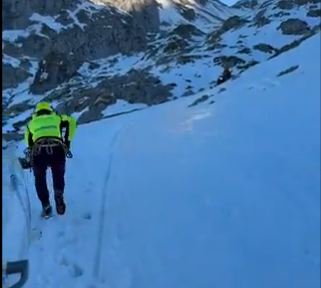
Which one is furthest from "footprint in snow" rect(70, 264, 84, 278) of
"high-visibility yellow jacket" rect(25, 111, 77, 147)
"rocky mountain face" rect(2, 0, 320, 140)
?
"rocky mountain face" rect(2, 0, 320, 140)

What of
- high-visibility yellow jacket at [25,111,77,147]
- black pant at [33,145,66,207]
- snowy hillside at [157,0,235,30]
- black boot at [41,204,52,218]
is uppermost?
high-visibility yellow jacket at [25,111,77,147]

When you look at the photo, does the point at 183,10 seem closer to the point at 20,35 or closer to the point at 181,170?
the point at 20,35

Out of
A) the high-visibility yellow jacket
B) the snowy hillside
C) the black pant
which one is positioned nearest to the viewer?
the high-visibility yellow jacket

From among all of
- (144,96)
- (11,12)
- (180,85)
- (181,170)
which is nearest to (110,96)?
(144,96)

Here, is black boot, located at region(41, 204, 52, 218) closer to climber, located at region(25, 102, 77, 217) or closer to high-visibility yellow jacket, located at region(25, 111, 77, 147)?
climber, located at region(25, 102, 77, 217)

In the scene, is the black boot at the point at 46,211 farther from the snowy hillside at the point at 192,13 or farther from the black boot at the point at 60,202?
the snowy hillside at the point at 192,13

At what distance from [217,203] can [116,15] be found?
104788 mm

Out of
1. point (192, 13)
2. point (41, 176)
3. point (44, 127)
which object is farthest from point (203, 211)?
point (192, 13)

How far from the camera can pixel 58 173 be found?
8273 mm

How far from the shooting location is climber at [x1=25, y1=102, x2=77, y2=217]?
8.04 m

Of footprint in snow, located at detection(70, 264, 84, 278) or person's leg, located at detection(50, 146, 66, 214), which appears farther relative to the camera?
person's leg, located at detection(50, 146, 66, 214)

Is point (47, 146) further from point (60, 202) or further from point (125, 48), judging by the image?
point (125, 48)

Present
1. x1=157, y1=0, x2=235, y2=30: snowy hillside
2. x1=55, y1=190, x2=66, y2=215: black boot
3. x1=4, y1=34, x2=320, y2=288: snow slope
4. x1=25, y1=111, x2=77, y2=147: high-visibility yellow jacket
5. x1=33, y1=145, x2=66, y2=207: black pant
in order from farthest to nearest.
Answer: x1=157, y1=0, x2=235, y2=30: snowy hillside, x1=55, y1=190, x2=66, y2=215: black boot, x1=33, y1=145, x2=66, y2=207: black pant, x1=25, y1=111, x2=77, y2=147: high-visibility yellow jacket, x1=4, y1=34, x2=320, y2=288: snow slope

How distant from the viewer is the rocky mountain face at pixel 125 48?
5272 cm
